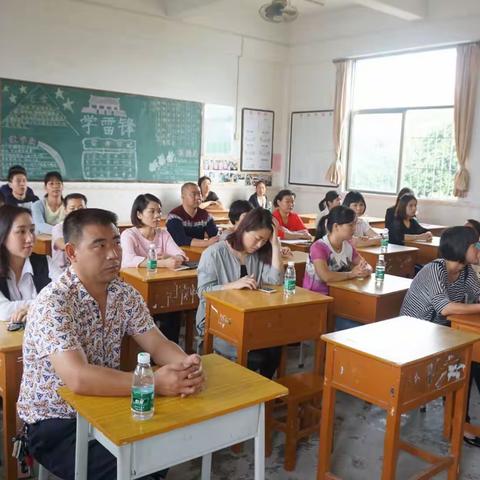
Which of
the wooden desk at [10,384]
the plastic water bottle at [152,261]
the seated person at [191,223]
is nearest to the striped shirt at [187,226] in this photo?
the seated person at [191,223]

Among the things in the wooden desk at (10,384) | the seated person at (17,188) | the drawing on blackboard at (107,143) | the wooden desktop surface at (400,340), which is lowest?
the wooden desk at (10,384)

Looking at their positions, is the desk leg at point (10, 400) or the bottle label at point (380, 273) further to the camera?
the bottle label at point (380, 273)

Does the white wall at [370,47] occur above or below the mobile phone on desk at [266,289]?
above

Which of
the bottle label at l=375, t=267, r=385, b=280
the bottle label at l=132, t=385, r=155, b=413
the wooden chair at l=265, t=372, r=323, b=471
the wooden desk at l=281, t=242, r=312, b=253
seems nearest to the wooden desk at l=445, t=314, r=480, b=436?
the wooden chair at l=265, t=372, r=323, b=471

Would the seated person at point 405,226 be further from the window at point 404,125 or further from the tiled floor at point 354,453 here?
the tiled floor at point 354,453

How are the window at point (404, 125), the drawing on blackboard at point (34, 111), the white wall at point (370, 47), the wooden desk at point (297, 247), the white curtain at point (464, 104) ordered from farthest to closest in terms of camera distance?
the window at point (404, 125), the white wall at point (370, 47), the white curtain at point (464, 104), the drawing on blackboard at point (34, 111), the wooden desk at point (297, 247)

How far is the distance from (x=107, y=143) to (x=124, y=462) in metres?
6.51

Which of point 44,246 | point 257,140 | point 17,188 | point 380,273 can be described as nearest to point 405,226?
point 380,273

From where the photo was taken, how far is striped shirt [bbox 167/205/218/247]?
190 inches

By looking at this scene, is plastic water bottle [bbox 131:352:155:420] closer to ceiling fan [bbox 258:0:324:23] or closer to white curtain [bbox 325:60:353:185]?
ceiling fan [bbox 258:0:324:23]

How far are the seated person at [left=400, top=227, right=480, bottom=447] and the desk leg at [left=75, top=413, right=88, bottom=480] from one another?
204 centimetres

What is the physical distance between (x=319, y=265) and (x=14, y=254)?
6.08 ft

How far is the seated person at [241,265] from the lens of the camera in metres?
3.06

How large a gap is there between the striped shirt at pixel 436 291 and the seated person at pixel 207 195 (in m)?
5.23
